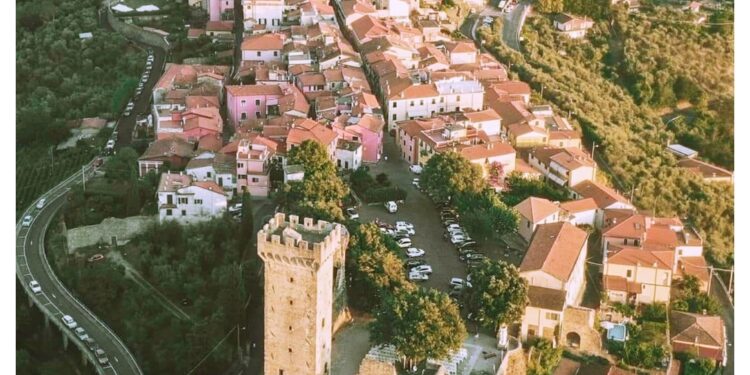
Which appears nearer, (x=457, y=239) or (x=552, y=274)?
(x=552, y=274)

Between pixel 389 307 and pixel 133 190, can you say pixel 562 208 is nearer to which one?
pixel 389 307

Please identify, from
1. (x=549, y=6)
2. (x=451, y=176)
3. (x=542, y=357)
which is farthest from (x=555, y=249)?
(x=549, y=6)

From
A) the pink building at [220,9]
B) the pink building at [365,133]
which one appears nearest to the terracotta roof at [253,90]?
the pink building at [365,133]

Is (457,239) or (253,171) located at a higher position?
(253,171)

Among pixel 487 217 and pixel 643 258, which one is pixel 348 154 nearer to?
pixel 487 217

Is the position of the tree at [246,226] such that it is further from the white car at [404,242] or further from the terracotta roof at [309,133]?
the white car at [404,242]

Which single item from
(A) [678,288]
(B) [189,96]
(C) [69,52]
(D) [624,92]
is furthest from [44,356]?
(D) [624,92]

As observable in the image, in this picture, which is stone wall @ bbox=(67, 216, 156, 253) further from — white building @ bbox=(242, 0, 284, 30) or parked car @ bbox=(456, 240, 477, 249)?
white building @ bbox=(242, 0, 284, 30)
